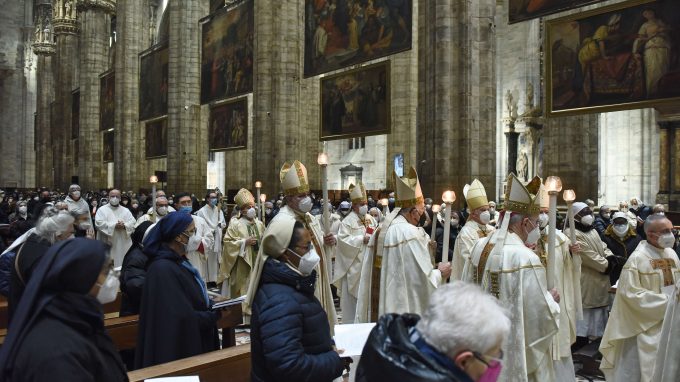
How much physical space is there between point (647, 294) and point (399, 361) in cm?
405

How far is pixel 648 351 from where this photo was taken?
5141mm

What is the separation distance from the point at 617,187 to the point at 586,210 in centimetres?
1411

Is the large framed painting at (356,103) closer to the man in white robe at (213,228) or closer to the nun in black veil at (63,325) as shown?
the man in white robe at (213,228)

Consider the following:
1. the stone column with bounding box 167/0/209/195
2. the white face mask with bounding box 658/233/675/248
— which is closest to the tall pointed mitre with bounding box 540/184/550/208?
the white face mask with bounding box 658/233/675/248

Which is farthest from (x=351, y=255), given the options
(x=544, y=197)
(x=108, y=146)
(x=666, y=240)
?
(x=108, y=146)

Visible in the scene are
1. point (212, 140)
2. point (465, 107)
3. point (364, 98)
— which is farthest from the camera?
point (212, 140)

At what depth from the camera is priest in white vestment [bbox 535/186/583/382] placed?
499 cm

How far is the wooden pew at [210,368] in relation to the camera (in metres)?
3.66

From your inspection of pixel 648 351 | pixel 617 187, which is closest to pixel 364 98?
pixel 617 187

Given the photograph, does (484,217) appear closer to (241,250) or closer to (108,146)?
(241,250)

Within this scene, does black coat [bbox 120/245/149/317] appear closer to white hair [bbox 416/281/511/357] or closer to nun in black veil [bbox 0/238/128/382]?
nun in black veil [bbox 0/238/128/382]

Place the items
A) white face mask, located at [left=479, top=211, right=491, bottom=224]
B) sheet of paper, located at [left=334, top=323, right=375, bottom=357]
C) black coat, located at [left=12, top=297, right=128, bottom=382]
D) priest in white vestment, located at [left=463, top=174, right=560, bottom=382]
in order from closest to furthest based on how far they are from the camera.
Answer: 1. black coat, located at [left=12, top=297, right=128, bottom=382]
2. sheet of paper, located at [left=334, top=323, right=375, bottom=357]
3. priest in white vestment, located at [left=463, top=174, right=560, bottom=382]
4. white face mask, located at [left=479, top=211, right=491, bottom=224]

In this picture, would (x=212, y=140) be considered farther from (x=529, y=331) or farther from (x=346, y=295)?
(x=529, y=331)

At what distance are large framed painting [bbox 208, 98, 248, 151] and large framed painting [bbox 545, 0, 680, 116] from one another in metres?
13.9
